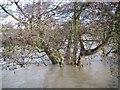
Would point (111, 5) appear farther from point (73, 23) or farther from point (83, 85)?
point (83, 85)

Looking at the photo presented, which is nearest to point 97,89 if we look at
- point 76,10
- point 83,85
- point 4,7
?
point 83,85

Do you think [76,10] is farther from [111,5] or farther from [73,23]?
[111,5]

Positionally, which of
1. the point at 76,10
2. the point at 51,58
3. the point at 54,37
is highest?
the point at 76,10

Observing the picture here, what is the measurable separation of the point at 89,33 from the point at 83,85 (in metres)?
0.51

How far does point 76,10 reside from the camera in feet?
7.29

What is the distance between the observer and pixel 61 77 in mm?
2168

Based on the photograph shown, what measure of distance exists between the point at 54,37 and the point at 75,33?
21 centimetres

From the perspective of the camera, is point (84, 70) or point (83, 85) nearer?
point (83, 85)

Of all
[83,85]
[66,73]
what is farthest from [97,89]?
[66,73]

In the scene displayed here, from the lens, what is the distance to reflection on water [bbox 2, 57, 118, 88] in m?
2.11

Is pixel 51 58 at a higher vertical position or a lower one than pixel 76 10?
lower

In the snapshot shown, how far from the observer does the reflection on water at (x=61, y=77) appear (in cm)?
211

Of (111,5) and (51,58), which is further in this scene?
(51,58)

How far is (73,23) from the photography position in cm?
221
